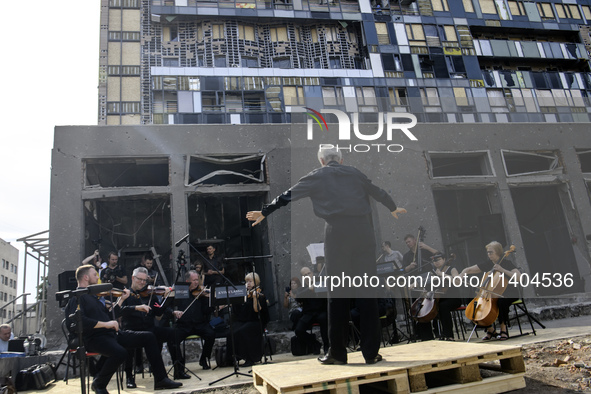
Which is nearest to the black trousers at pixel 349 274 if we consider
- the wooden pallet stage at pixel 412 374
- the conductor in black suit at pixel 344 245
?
the conductor in black suit at pixel 344 245

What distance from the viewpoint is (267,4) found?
69.4 ft

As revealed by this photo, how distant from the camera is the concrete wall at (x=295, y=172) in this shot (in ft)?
30.2

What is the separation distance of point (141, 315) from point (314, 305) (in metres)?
2.61

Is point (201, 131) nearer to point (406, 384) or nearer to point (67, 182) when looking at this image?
point (67, 182)

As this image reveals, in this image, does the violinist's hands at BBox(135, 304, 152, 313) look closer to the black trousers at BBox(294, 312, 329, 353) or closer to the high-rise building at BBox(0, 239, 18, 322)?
the black trousers at BBox(294, 312, 329, 353)

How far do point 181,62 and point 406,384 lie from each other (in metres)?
19.2

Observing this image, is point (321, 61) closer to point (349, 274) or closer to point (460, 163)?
point (460, 163)

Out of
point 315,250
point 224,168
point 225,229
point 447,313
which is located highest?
point 224,168

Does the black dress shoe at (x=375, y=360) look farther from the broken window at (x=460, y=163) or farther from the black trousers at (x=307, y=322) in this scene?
the broken window at (x=460, y=163)

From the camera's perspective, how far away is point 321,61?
2073 cm

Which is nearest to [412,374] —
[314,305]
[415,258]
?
[314,305]

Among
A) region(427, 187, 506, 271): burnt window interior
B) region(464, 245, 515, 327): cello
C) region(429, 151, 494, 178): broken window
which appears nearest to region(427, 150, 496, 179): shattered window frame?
region(429, 151, 494, 178): broken window

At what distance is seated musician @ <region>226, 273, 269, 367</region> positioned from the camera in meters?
6.32

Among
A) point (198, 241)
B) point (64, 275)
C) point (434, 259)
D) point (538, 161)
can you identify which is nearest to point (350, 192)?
point (434, 259)
